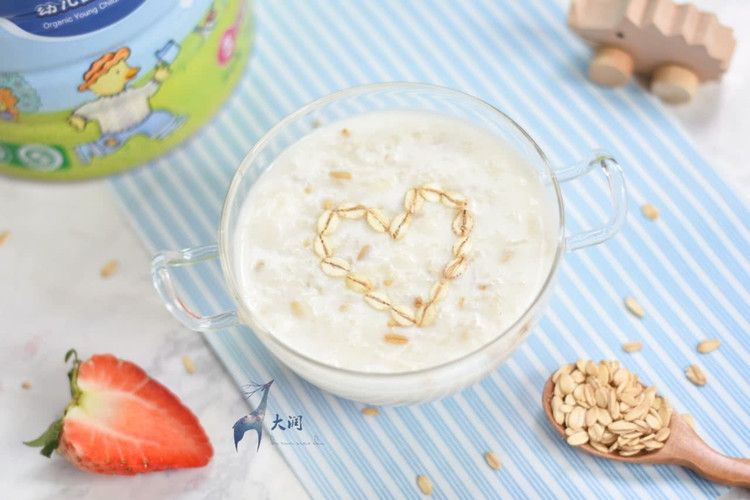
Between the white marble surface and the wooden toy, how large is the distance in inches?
2.6

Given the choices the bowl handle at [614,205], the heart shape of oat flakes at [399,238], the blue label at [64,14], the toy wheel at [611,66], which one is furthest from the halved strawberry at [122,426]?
the toy wheel at [611,66]

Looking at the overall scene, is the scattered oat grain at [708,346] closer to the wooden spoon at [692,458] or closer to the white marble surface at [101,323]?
the wooden spoon at [692,458]

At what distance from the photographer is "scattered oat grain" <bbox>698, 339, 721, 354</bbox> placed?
4.87ft

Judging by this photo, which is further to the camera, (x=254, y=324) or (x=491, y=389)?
(x=491, y=389)

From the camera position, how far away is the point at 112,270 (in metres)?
1.63

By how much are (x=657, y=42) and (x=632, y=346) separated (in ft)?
1.75

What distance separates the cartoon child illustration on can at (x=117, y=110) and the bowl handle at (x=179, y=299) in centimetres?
29

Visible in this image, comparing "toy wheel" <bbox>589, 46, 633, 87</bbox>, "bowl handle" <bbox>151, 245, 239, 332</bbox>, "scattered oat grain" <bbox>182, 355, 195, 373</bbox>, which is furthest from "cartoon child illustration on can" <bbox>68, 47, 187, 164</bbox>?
"toy wheel" <bbox>589, 46, 633, 87</bbox>

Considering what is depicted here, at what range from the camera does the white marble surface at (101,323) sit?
4.81 ft

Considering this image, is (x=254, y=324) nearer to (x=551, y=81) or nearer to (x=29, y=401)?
(x=29, y=401)

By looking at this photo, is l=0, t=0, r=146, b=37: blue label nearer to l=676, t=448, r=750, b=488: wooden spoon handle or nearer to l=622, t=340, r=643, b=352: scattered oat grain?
l=622, t=340, r=643, b=352: scattered oat grain

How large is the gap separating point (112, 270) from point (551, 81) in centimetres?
84

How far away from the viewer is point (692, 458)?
137 centimetres

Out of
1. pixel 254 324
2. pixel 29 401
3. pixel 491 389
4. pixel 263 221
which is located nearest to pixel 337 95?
pixel 263 221
